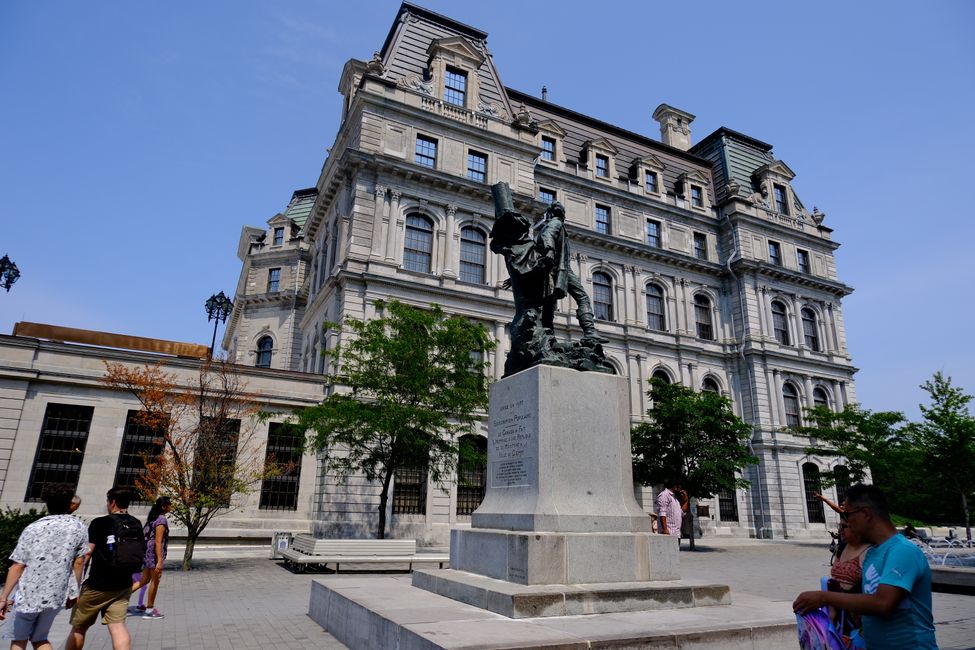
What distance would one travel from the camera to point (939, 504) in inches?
1832

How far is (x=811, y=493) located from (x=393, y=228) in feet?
94.5

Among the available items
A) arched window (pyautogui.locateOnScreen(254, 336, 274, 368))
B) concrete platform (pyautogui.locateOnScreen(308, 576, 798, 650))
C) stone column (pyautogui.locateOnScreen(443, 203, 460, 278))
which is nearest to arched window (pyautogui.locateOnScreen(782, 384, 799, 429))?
stone column (pyautogui.locateOnScreen(443, 203, 460, 278))

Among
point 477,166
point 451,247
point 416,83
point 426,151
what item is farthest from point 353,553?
point 416,83

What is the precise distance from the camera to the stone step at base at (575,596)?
Result: 5953mm

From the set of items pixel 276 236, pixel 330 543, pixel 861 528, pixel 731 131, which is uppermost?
pixel 731 131

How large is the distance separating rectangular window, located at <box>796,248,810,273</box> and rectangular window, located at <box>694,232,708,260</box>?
6847 millimetres

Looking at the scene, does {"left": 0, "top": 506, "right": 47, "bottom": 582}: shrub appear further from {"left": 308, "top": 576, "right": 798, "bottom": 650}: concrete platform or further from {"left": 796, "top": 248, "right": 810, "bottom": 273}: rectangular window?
{"left": 796, "top": 248, "right": 810, "bottom": 273}: rectangular window

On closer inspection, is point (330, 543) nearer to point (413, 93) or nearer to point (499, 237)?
point (499, 237)

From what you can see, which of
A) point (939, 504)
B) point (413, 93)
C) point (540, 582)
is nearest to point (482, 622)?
point (540, 582)

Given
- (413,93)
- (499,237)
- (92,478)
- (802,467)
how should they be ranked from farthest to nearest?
(802,467)
(413,93)
(92,478)
(499,237)

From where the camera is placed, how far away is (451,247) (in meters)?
28.4

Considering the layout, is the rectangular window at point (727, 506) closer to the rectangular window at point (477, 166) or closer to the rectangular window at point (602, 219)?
the rectangular window at point (602, 219)

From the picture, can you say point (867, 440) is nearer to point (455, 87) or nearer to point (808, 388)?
point (808, 388)

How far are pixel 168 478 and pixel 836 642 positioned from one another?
16254 mm
